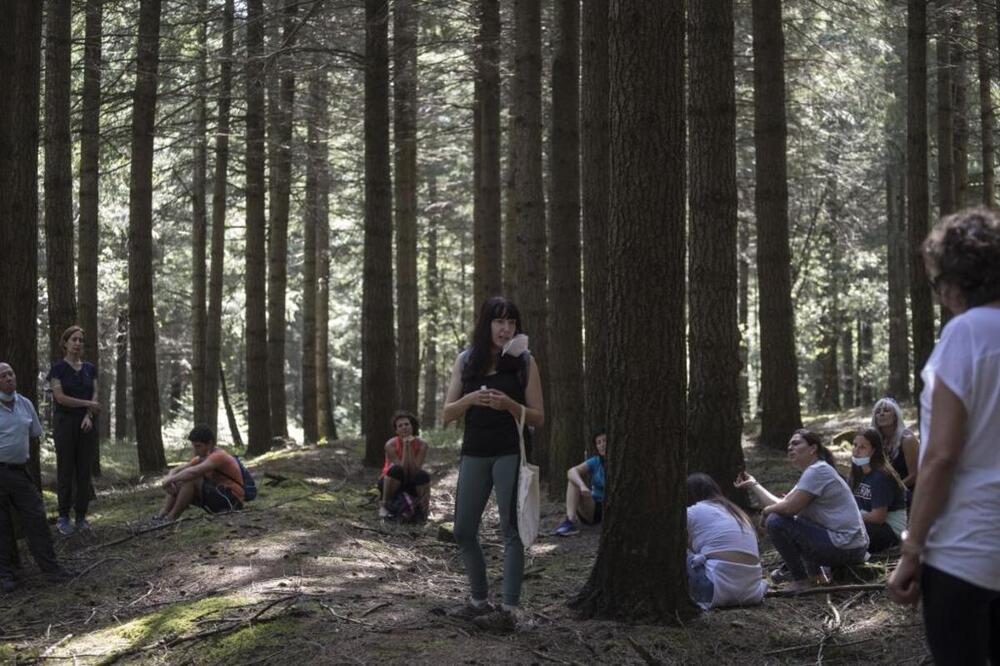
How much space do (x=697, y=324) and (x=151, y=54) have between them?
982cm

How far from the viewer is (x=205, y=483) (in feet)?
36.8

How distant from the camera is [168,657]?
646 centimetres

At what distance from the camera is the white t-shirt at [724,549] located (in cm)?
731

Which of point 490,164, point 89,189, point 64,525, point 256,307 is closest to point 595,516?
point 64,525

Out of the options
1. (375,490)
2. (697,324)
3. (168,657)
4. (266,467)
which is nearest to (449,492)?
(375,490)

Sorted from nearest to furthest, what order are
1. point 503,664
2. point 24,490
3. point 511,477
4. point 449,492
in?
point 503,664 → point 511,477 → point 24,490 → point 449,492

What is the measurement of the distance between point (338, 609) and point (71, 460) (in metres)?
5.20

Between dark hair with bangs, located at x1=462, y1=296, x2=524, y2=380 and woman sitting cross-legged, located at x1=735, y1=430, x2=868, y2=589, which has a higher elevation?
dark hair with bangs, located at x1=462, y1=296, x2=524, y2=380

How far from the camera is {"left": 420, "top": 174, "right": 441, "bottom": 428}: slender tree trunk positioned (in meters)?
33.3

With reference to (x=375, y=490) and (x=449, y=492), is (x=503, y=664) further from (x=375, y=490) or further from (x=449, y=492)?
(x=449, y=492)

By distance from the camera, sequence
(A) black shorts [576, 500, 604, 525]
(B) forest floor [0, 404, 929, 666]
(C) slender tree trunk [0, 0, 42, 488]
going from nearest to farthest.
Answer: (B) forest floor [0, 404, 929, 666] < (C) slender tree trunk [0, 0, 42, 488] < (A) black shorts [576, 500, 604, 525]

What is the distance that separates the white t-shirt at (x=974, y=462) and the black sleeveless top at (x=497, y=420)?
11.7ft

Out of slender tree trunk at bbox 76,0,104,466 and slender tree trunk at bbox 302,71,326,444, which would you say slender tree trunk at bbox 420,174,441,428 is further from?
slender tree trunk at bbox 76,0,104,466

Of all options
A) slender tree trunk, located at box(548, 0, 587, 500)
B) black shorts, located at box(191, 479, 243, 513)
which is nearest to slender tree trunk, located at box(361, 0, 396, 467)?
slender tree trunk, located at box(548, 0, 587, 500)
